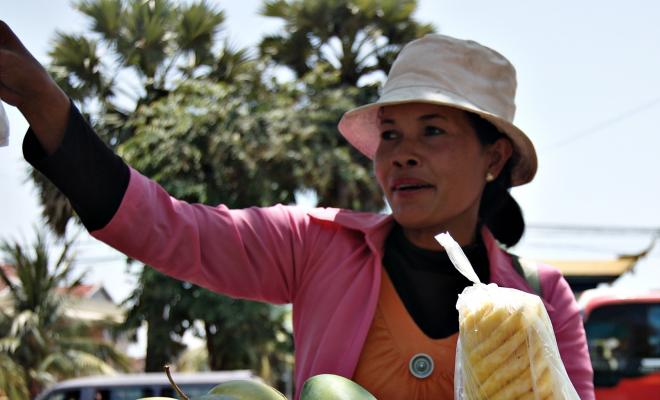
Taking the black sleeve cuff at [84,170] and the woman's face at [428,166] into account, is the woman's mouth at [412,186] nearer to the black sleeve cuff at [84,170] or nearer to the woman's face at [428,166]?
the woman's face at [428,166]

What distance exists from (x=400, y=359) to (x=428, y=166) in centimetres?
45

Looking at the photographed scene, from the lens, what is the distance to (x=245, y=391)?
1043mm

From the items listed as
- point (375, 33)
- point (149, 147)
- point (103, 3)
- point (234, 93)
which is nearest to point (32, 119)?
point (149, 147)

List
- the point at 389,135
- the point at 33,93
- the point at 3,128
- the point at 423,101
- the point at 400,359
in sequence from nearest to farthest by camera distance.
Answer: the point at 3,128 → the point at 33,93 → the point at 400,359 → the point at 423,101 → the point at 389,135

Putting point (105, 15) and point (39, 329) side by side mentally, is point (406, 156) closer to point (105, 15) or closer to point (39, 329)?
point (105, 15)

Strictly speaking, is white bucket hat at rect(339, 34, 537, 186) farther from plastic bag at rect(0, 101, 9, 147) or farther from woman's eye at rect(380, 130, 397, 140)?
plastic bag at rect(0, 101, 9, 147)

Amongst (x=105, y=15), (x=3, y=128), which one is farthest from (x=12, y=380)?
(x=3, y=128)

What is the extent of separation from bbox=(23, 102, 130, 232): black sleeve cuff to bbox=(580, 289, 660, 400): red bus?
25.2 feet

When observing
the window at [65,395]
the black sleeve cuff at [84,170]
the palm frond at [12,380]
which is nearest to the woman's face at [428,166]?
the black sleeve cuff at [84,170]

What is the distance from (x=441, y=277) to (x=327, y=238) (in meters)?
0.29

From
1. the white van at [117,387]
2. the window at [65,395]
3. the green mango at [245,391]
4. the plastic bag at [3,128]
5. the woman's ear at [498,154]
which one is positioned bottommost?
the window at [65,395]

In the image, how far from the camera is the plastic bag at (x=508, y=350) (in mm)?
1059

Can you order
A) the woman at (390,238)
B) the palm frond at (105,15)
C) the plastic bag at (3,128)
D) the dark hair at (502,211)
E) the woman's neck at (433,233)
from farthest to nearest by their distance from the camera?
1. the palm frond at (105,15)
2. the dark hair at (502,211)
3. the woman's neck at (433,233)
4. the woman at (390,238)
5. the plastic bag at (3,128)

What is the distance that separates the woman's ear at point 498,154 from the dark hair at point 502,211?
2 centimetres
